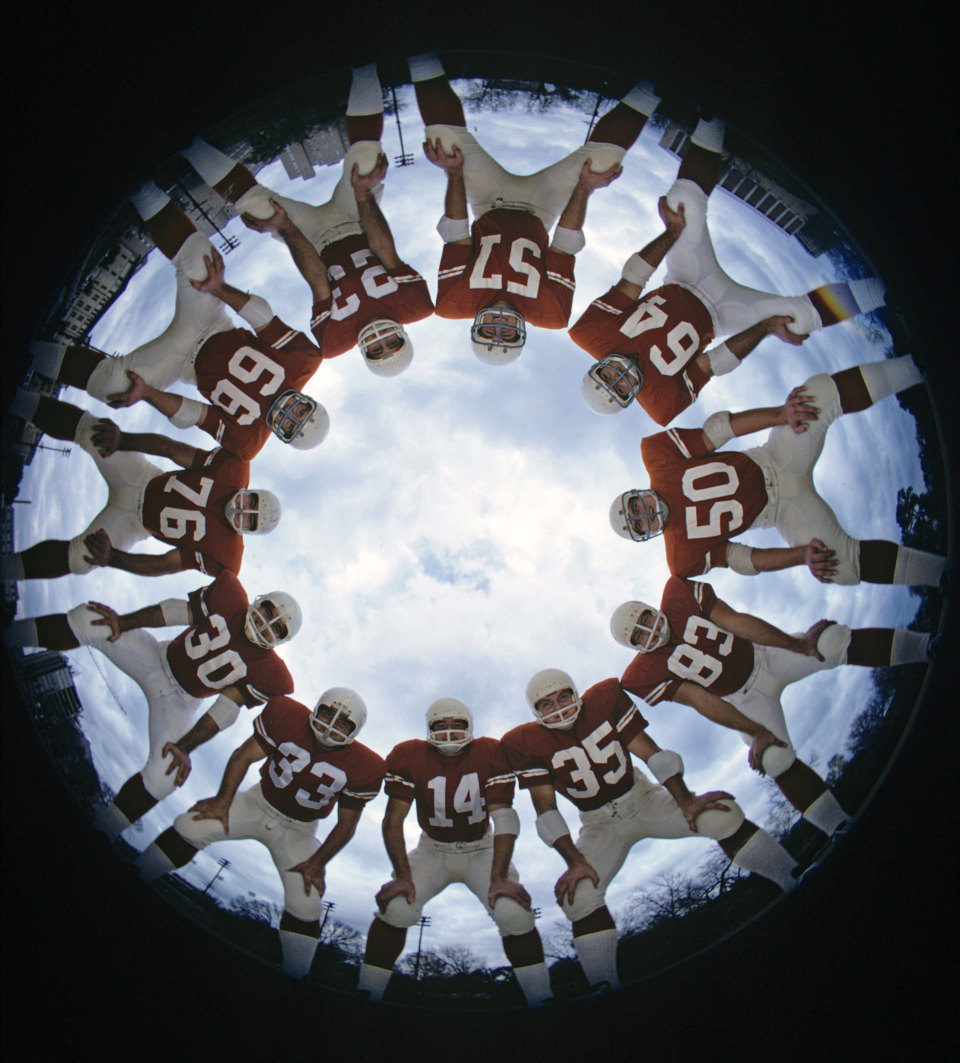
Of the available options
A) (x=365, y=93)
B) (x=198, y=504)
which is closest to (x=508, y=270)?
(x=365, y=93)

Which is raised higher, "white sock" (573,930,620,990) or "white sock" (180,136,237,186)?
"white sock" (180,136,237,186)

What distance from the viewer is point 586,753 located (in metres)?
8.84

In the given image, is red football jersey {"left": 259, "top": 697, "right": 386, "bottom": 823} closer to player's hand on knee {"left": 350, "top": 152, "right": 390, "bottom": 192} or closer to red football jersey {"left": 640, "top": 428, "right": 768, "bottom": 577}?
red football jersey {"left": 640, "top": 428, "right": 768, "bottom": 577}

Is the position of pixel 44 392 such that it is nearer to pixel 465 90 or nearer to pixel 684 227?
pixel 465 90

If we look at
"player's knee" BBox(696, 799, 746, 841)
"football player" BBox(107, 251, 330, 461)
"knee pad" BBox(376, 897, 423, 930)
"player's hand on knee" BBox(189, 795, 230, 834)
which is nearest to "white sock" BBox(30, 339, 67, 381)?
"football player" BBox(107, 251, 330, 461)

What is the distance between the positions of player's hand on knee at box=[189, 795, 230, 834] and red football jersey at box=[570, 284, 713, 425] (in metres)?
6.57

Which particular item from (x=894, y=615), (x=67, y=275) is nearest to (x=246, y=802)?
(x=67, y=275)

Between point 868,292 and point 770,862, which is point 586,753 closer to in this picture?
point 770,862

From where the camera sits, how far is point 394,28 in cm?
765

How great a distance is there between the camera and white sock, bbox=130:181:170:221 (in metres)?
7.68

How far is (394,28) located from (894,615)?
7.70 metres

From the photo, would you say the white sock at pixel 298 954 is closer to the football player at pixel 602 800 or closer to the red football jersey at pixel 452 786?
the red football jersey at pixel 452 786

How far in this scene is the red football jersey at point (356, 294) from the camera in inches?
337

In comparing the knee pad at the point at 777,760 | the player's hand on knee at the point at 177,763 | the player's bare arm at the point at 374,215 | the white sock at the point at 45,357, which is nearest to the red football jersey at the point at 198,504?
the white sock at the point at 45,357
